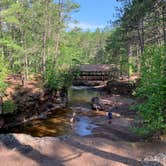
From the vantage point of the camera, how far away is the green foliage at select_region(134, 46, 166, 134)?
52.0ft

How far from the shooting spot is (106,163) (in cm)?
1269

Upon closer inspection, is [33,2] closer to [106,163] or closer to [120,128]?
[120,128]

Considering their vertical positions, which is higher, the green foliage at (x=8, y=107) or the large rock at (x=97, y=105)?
the green foliage at (x=8, y=107)

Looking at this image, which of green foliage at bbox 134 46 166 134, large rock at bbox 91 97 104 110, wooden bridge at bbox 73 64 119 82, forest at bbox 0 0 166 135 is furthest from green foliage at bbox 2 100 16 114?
wooden bridge at bbox 73 64 119 82

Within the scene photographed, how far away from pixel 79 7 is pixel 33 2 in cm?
561

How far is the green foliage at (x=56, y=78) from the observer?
31.7 m

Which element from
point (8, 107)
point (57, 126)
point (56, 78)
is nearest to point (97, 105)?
point (56, 78)

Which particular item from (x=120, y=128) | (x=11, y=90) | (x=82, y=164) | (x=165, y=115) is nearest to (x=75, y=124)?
(x=120, y=128)

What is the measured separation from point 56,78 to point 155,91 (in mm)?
17721

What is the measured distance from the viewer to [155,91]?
1608cm

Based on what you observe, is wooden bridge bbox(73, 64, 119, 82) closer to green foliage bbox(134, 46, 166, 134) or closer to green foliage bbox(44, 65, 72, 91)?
green foliage bbox(44, 65, 72, 91)

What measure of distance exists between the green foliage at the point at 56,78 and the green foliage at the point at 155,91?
16.7 meters

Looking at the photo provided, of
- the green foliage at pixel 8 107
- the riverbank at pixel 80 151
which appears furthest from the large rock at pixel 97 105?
the riverbank at pixel 80 151

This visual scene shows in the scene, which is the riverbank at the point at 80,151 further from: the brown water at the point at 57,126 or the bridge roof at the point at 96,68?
the bridge roof at the point at 96,68
